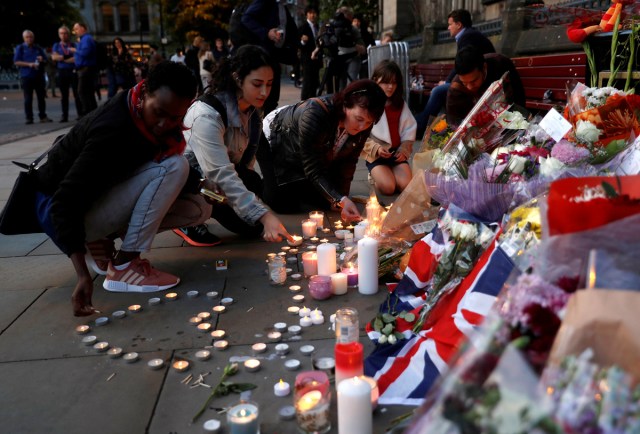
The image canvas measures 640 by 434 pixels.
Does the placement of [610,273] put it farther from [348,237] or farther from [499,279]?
[348,237]

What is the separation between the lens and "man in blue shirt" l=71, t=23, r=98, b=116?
1083 centimetres

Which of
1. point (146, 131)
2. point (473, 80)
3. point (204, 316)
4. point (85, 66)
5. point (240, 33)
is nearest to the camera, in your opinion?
point (204, 316)

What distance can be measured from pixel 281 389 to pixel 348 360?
28cm

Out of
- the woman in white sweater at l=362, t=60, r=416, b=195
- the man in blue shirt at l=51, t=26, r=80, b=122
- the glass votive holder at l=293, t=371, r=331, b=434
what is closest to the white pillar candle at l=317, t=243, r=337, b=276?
the glass votive holder at l=293, t=371, r=331, b=434

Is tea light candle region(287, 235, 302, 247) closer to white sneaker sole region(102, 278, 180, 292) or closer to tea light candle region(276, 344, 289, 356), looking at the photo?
white sneaker sole region(102, 278, 180, 292)

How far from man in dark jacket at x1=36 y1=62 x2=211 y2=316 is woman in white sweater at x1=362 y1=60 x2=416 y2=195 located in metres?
2.22

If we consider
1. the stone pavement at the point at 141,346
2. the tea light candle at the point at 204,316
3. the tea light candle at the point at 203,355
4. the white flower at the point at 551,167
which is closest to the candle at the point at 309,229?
the stone pavement at the point at 141,346

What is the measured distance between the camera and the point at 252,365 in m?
2.22

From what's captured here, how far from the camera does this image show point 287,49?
6578 mm

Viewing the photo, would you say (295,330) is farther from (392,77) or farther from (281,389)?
(392,77)

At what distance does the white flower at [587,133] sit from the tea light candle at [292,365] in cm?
150

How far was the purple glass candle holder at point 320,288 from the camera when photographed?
290 cm

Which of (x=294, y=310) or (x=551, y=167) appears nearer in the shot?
(x=551, y=167)

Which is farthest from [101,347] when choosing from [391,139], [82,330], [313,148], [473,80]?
[473,80]
